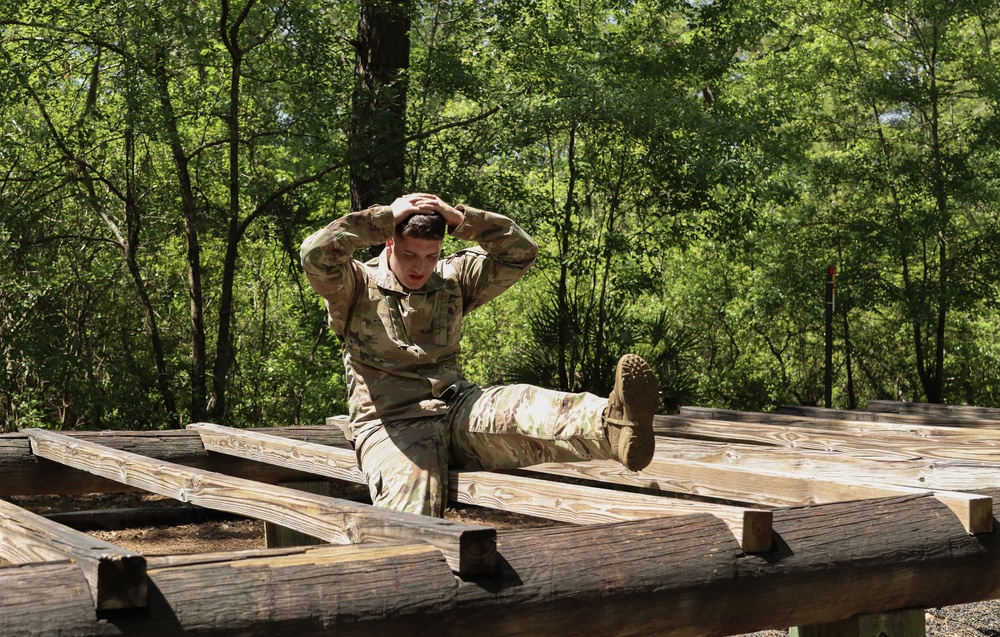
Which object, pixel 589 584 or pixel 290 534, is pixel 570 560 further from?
pixel 290 534

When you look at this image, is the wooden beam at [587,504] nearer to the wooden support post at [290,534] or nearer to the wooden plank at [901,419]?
the wooden support post at [290,534]

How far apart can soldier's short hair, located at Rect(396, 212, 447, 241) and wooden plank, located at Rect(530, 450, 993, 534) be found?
1172 mm

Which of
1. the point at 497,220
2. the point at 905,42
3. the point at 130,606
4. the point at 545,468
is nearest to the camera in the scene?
the point at 130,606

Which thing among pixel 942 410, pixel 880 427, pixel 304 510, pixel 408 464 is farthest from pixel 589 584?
pixel 942 410

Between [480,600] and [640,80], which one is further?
[640,80]

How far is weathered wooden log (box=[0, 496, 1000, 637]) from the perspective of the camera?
203 cm

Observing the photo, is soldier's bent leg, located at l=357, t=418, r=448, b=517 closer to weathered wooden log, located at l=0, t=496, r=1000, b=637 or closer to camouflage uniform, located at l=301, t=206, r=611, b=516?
camouflage uniform, located at l=301, t=206, r=611, b=516

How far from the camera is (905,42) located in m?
13.4

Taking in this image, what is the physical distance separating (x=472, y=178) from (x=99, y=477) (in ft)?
18.9

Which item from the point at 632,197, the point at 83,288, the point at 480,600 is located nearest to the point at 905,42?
the point at 632,197

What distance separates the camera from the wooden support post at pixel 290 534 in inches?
189

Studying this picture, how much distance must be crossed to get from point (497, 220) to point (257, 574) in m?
2.15

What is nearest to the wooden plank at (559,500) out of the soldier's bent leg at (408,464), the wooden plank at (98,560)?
the soldier's bent leg at (408,464)

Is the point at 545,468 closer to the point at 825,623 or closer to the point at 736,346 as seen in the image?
the point at 825,623
